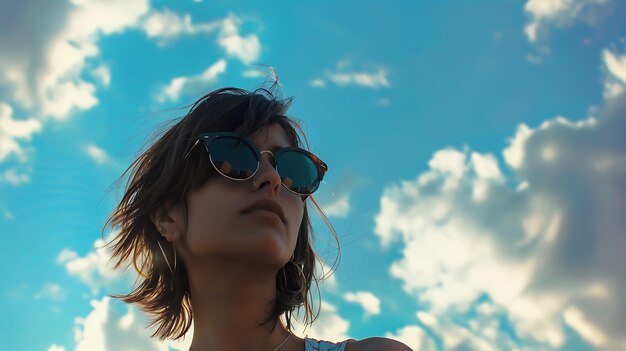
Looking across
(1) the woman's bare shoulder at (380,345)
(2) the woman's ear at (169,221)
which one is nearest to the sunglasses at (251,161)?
(2) the woman's ear at (169,221)

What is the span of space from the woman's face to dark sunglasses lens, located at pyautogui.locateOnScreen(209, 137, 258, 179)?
0.05m

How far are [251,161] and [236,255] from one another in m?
0.65

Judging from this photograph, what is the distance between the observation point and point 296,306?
189 inches

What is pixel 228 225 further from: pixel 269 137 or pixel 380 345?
pixel 380 345

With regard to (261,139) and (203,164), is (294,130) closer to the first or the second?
(261,139)

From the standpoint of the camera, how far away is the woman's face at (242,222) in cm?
416

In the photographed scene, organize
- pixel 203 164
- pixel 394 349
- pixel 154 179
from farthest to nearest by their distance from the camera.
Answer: pixel 154 179 → pixel 203 164 → pixel 394 349

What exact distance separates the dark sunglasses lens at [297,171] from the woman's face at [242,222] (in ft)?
0.22

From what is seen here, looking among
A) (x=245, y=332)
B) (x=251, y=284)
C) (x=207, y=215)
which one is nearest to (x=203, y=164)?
(x=207, y=215)

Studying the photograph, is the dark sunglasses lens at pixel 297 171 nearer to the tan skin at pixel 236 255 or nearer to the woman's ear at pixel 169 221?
the tan skin at pixel 236 255

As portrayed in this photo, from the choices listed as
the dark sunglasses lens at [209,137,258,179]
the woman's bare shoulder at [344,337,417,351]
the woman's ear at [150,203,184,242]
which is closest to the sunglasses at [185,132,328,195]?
the dark sunglasses lens at [209,137,258,179]

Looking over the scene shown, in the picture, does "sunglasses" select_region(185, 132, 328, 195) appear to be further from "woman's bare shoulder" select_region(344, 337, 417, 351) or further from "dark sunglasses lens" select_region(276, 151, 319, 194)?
"woman's bare shoulder" select_region(344, 337, 417, 351)

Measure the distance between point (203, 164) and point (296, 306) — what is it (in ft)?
3.99

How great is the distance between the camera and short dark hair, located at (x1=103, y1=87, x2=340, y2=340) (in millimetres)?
4688
